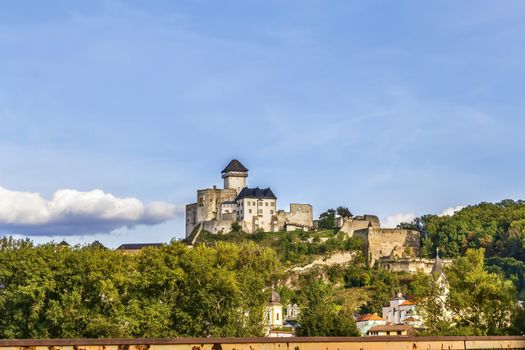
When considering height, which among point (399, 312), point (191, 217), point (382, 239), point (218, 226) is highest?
point (191, 217)

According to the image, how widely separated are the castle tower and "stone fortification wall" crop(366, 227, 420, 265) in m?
25.5

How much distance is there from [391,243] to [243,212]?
24.1m

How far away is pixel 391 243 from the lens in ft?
465

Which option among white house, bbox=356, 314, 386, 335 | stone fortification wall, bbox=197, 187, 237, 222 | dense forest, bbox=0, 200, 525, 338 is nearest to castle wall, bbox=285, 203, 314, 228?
stone fortification wall, bbox=197, 187, 237, 222

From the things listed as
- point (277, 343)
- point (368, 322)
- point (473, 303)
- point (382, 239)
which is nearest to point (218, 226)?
point (382, 239)

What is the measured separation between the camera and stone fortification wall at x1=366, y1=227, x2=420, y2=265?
456 feet

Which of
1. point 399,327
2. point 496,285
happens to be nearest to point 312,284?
point 399,327

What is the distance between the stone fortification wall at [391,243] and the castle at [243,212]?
12.9m

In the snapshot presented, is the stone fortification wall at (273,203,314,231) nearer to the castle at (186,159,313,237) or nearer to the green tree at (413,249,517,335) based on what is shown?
the castle at (186,159,313,237)

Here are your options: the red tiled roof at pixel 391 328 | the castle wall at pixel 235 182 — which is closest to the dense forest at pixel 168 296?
the red tiled roof at pixel 391 328

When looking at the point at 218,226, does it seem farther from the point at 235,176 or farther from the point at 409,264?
the point at 409,264

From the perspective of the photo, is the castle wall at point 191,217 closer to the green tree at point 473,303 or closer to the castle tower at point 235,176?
the castle tower at point 235,176

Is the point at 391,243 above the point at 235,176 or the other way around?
the other way around

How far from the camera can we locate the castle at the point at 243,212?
146m
